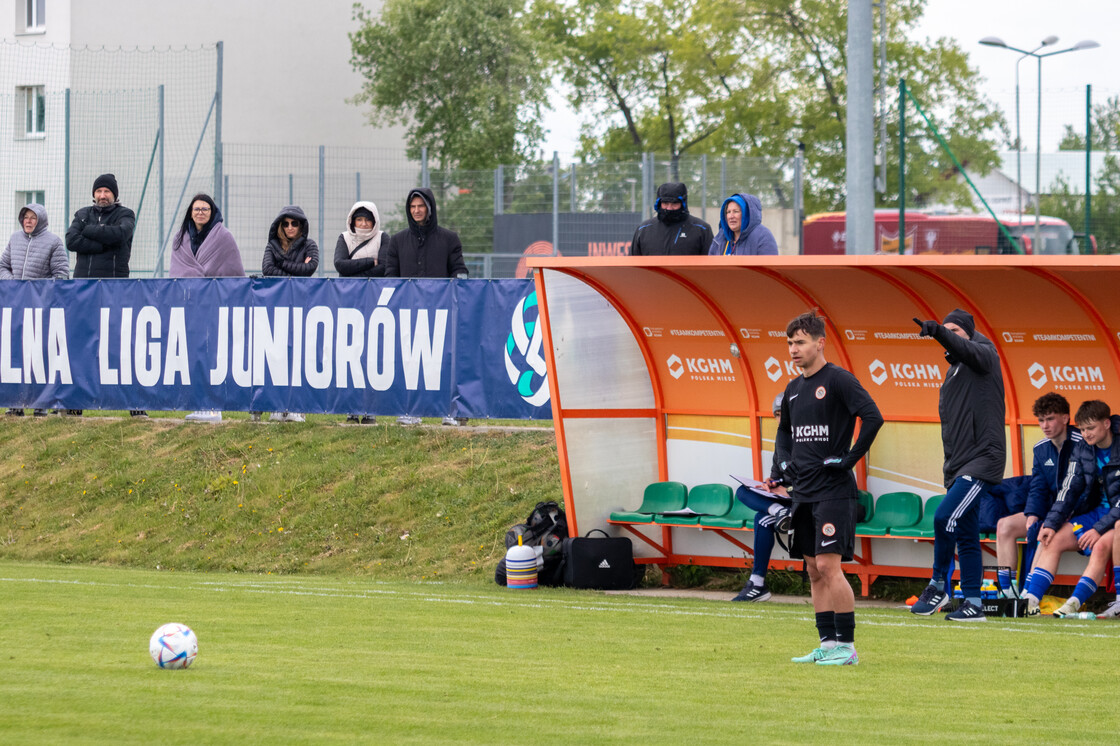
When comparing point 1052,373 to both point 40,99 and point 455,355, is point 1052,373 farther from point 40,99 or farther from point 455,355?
point 40,99

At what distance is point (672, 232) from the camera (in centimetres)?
1342

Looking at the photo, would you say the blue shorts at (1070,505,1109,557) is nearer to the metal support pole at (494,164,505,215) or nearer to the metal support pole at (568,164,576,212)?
the metal support pole at (568,164,576,212)

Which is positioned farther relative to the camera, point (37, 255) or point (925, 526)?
point (37, 255)

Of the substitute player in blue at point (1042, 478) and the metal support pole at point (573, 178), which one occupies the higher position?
the metal support pole at point (573, 178)

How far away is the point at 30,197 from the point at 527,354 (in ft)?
42.2

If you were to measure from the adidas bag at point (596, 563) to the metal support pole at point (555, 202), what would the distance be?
1384 centimetres

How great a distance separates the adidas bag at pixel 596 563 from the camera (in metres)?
12.6

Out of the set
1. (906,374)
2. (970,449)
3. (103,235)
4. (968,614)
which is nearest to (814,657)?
(968,614)

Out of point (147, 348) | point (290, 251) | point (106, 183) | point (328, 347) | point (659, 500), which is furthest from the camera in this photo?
point (106, 183)

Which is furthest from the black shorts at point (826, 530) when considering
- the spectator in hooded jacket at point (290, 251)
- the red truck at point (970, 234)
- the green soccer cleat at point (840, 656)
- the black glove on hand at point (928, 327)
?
the red truck at point (970, 234)

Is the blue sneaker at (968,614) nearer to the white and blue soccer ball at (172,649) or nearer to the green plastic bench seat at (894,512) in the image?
the green plastic bench seat at (894,512)

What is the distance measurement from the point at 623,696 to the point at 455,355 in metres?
9.07

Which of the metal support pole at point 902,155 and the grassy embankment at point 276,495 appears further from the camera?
the metal support pole at point 902,155

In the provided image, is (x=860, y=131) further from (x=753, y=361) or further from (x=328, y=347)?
(x=328, y=347)
